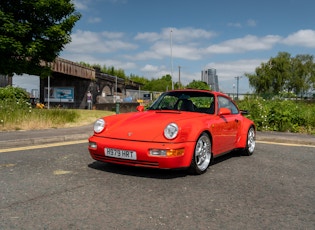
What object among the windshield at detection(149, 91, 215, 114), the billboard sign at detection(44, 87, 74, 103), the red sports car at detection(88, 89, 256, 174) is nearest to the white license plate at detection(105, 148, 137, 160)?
the red sports car at detection(88, 89, 256, 174)

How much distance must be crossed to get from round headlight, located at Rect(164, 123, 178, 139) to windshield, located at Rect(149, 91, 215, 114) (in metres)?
1.13

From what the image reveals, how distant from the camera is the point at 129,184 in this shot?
432 centimetres

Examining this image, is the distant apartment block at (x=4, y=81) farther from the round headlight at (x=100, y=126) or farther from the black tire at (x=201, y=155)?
the black tire at (x=201, y=155)

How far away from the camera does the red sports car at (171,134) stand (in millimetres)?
4543

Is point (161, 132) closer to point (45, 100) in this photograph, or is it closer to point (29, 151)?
point (29, 151)

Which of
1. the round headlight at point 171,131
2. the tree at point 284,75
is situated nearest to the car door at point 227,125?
the round headlight at point 171,131

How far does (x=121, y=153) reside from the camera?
4.65 m

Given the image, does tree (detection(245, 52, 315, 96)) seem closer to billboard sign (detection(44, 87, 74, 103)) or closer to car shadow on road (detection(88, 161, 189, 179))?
billboard sign (detection(44, 87, 74, 103))

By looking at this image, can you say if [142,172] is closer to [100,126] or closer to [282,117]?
[100,126]

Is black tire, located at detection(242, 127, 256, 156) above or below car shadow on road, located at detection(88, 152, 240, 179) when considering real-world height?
above

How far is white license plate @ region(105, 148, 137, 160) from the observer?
15.0 ft

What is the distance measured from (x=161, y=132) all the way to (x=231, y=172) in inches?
56.5

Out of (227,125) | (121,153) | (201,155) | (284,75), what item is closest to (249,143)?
(227,125)

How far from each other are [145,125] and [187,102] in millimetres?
1253
